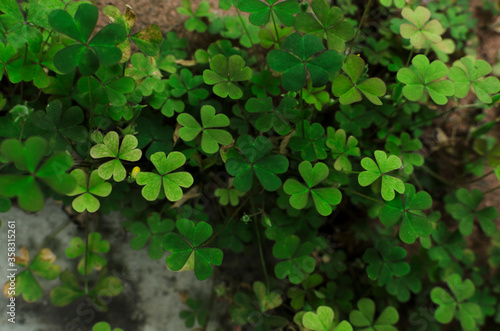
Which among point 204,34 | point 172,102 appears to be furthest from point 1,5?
point 204,34

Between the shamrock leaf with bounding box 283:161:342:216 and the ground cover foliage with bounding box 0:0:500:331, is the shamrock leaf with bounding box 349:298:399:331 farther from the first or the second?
the shamrock leaf with bounding box 283:161:342:216

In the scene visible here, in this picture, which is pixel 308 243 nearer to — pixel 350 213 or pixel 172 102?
pixel 350 213

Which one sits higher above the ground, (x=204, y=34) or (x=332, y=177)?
(x=204, y=34)

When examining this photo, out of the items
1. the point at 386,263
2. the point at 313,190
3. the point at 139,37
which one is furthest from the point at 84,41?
the point at 386,263

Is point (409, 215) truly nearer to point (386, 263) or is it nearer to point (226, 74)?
point (386, 263)

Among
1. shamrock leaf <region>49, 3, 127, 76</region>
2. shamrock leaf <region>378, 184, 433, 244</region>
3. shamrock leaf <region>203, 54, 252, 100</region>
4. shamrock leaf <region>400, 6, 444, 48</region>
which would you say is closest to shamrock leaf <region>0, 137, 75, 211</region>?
shamrock leaf <region>49, 3, 127, 76</region>

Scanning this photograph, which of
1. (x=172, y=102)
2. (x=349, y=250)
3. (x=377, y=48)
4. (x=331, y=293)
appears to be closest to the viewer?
(x=172, y=102)

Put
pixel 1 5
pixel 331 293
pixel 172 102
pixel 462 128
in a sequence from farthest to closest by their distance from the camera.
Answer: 1. pixel 462 128
2. pixel 331 293
3. pixel 172 102
4. pixel 1 5
